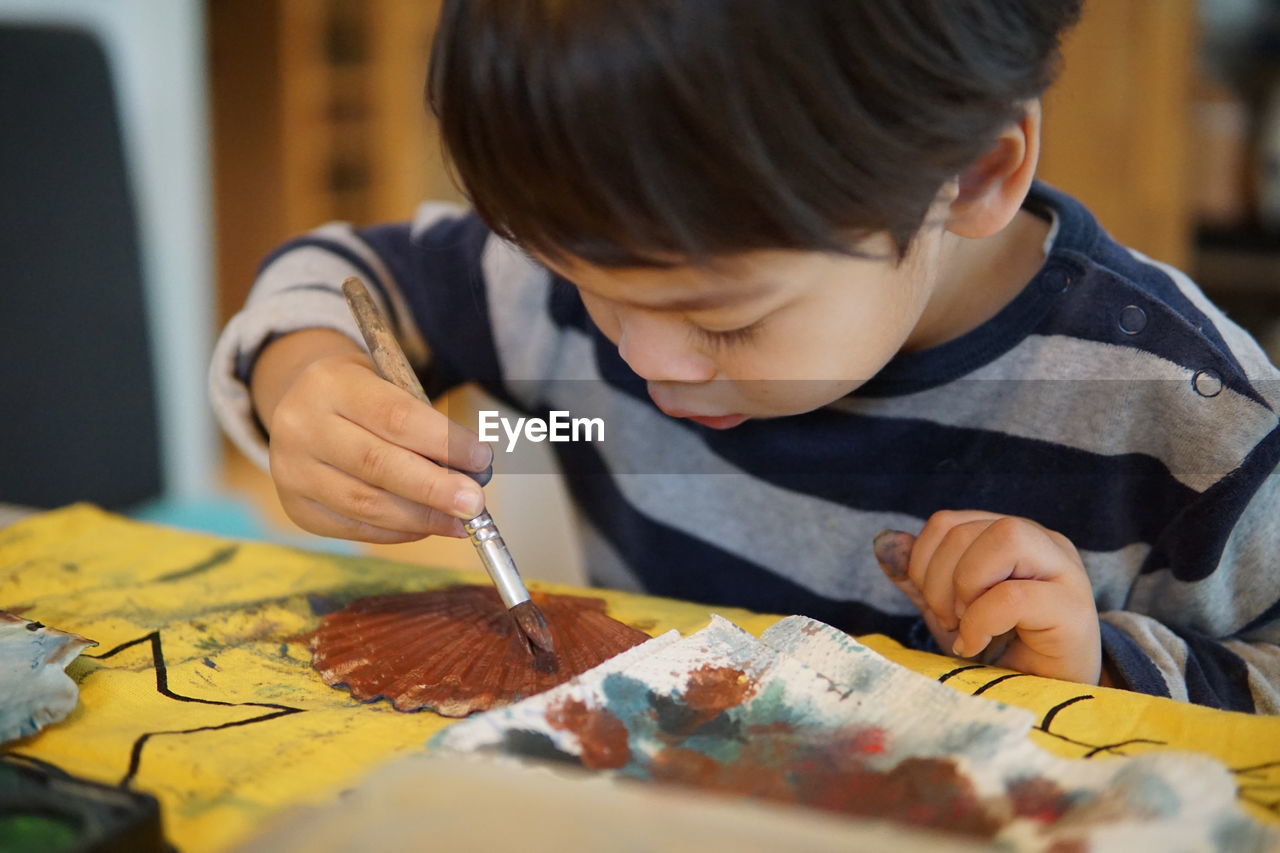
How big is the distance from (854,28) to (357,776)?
0.32 m

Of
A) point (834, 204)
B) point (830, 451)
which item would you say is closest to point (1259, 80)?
point (830, 451)

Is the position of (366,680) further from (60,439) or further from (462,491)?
(60,439)

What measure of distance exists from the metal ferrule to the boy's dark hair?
0.15 m

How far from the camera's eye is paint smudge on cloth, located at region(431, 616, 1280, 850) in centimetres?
34

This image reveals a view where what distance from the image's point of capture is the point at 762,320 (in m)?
0.50

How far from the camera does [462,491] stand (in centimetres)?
54

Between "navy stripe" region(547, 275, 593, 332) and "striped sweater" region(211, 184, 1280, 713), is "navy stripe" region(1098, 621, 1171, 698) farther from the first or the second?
"navy stripe" region(547, 275, 593, 332)

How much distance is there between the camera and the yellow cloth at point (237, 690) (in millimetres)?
384

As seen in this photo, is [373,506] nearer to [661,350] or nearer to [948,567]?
[661,350]

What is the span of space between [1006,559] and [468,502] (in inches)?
9.8

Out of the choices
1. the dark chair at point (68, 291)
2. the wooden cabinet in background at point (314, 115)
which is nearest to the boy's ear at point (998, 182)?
the dark chair at point (68, 291)

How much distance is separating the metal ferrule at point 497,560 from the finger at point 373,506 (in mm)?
35

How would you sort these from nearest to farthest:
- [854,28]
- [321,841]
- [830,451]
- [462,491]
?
[321,841]
[854,28]
[462,491]
[830,451]

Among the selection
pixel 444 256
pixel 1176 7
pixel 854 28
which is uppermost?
pixel 1176 7
